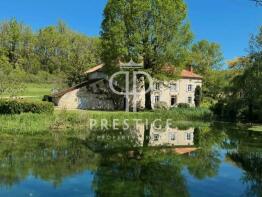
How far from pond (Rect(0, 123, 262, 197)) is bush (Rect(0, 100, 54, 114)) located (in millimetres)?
4748

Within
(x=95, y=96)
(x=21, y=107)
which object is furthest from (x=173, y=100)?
(x=21, y=107)

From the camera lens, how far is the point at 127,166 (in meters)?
16.0

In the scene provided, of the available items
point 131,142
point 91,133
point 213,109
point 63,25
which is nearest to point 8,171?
point 131,142

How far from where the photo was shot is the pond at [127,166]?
41.2 ft

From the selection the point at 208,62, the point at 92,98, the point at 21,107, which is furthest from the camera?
the point at 208,62

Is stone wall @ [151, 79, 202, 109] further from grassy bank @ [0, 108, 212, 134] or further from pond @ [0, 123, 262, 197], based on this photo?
pond @ [0, 123, 262, 197]

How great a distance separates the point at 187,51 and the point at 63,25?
2102 inches

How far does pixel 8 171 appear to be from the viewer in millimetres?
14250

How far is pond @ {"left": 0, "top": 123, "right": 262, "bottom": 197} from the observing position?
41.2ft

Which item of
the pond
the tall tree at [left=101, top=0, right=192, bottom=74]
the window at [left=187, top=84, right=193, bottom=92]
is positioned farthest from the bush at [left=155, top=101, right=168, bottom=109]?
the pond

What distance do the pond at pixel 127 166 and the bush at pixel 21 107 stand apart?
4748 mm

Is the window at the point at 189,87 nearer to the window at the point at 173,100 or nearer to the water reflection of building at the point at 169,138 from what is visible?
the window at the point at 173,100

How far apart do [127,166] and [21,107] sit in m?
13.9

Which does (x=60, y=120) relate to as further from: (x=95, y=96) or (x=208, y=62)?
(x=208, y=62)
